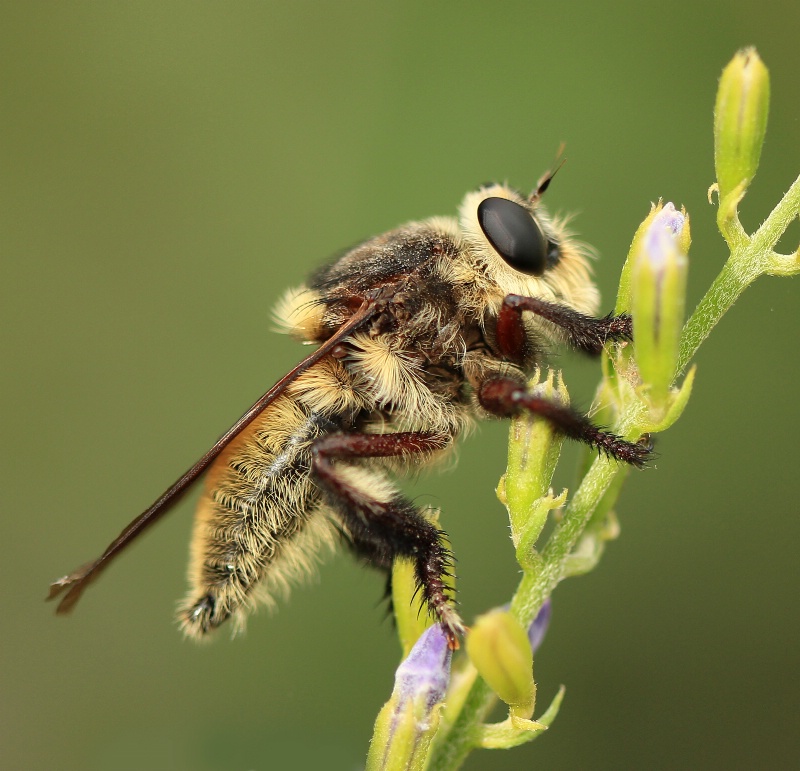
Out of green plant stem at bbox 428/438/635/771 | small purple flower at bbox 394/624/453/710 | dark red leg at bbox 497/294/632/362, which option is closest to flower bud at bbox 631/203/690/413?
green plant stem at bbox 428/438/635/771

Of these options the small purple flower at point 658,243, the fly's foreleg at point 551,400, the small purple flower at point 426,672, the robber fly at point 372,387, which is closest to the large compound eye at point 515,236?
the robber fly at point 372,387

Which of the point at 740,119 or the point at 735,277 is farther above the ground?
the point at 740,119

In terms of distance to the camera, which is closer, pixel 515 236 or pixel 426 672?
pixel 426 672

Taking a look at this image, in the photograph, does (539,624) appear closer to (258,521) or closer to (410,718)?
(410,718)

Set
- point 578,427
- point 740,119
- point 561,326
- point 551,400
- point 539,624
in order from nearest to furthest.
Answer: point 740,119 → point 578,427 → point 551,400 → point 539,624 → point 561,326

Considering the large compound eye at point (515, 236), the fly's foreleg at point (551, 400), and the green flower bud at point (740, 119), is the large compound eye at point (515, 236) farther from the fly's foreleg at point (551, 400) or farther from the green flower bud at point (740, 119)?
the green flower bud at point (740, 119)

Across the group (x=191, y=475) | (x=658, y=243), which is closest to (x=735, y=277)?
(x=658, y=243)

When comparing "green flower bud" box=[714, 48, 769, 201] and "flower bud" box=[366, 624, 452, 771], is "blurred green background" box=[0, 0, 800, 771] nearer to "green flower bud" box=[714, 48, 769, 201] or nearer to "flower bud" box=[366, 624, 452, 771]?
"flower bud" box=[366, 624, 452, 771]
